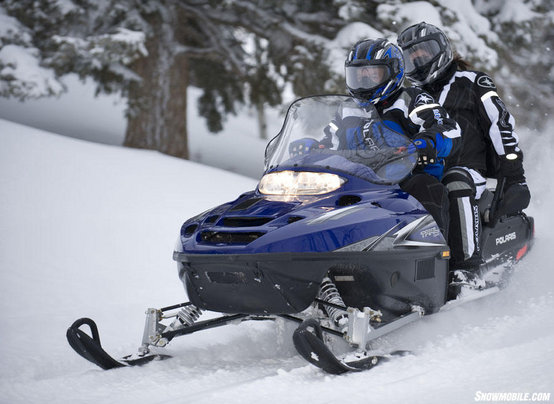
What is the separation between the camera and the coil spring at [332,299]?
3671mm

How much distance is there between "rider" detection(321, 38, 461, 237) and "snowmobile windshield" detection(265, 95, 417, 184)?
0.03 meters

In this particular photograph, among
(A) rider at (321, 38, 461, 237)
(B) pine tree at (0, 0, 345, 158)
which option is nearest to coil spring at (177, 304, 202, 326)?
(A) rider at (321, 38, 461, 237)

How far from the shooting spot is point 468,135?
5211 millimetres

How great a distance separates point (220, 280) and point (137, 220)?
4.00 m

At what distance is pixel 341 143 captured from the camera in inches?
159

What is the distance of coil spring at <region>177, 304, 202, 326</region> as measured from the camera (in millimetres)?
4148

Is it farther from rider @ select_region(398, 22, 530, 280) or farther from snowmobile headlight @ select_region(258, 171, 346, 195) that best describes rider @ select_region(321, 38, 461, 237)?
rider @ select_region(398, 22, 530, 280)

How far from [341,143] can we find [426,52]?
164 centimetres

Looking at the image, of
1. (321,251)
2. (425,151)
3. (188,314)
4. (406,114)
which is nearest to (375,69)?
(406,114)

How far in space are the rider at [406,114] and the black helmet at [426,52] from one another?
0.78 meters

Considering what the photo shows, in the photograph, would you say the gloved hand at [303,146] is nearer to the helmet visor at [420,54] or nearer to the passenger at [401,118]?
the passenger at [401,118]

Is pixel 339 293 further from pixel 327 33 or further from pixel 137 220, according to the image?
pixel 327 33

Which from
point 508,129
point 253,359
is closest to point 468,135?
point 508,129

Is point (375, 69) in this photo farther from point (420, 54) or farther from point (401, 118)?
point (420, 54)
